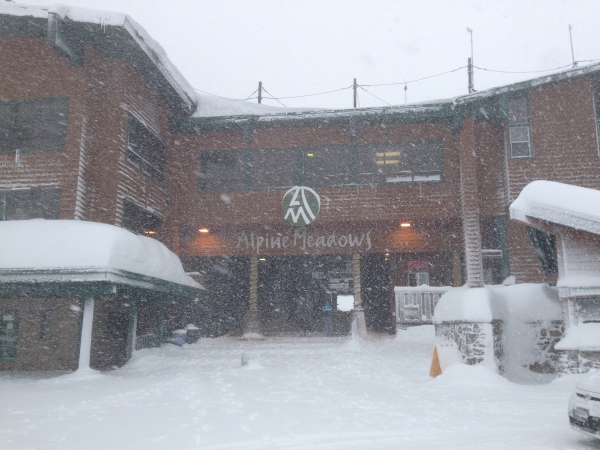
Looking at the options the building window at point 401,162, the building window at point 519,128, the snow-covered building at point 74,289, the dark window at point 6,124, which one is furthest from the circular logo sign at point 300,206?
the dark window at point 6,124

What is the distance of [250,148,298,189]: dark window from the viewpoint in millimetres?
18250

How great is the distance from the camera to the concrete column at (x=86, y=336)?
1130 cm

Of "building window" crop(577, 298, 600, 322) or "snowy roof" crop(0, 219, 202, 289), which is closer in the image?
"building window" crop(577, 298, 600, 322)

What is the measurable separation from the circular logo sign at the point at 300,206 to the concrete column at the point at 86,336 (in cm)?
764

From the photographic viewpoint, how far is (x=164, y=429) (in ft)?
19.9

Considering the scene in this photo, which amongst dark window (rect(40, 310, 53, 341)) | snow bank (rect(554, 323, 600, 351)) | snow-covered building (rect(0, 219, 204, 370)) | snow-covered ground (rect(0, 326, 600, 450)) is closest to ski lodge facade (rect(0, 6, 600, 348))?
snow-covered building (rect(0, 219, 204, 370))

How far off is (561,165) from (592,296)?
7.41 metres

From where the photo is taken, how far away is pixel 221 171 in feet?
60.8

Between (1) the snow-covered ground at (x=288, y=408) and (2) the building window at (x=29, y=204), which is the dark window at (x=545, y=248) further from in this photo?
(2) the building window at (x=29, y=204)

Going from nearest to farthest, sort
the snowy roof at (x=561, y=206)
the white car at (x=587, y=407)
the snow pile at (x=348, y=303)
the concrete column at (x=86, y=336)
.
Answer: the white car at (x=587, y=407) < the snowy roof at (x=561, y=206) < the concrete column at (x=86, y=336) < the snow pile at (x=348, y=303)

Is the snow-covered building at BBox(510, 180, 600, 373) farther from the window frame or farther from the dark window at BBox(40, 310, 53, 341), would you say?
the dark window at BBox(40, 310, 53, 341)

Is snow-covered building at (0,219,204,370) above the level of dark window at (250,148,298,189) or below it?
below

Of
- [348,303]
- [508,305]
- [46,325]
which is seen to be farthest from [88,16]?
[348,303]

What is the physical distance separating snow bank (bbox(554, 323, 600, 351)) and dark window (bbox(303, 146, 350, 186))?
9849 mm
